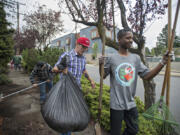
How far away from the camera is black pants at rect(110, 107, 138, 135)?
1500 millimetres

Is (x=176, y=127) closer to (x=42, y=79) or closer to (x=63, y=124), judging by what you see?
(x=63, y=124)

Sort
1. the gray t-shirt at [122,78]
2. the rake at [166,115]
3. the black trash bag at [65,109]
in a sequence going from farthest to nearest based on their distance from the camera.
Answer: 1. the gray t-shirt at [122,78]
2. the black trash bag at [65,109]
3. the rake at [166,115]

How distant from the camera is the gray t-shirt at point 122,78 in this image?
4.91ft

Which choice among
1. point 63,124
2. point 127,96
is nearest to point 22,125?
point 63,124

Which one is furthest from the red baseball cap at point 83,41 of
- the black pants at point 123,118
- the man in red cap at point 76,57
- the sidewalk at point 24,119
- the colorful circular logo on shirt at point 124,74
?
the sidewalk at point 24,119

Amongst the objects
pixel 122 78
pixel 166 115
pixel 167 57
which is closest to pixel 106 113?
pixel 122 78

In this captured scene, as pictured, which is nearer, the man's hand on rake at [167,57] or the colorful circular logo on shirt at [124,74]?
the man's hand on rake at [167,57]

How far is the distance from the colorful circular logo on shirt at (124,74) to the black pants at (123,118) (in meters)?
0.39

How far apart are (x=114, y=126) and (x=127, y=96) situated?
1.44 feet

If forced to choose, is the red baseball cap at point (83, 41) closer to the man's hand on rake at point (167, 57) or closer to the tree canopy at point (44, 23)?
the man's hand on rake at point (167, 57)

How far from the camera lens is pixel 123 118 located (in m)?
1.56

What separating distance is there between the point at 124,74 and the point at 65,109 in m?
0.91

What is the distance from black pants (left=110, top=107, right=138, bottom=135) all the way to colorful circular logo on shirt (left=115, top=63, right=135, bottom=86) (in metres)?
0.39

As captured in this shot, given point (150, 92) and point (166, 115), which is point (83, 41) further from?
point (150, 92)
